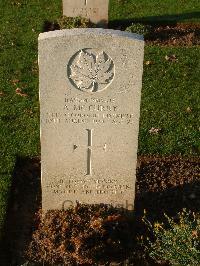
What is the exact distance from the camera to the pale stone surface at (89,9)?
445 inches

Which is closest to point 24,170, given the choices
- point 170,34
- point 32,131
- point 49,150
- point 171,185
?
point 32,131

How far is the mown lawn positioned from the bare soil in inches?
8.0

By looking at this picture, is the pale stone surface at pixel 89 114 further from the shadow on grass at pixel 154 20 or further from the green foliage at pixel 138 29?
the shadow on grass at pixel 154 20

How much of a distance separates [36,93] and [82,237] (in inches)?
155

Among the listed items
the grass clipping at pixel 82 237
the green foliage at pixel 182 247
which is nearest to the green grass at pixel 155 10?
the grass clipping at pixel 82 237

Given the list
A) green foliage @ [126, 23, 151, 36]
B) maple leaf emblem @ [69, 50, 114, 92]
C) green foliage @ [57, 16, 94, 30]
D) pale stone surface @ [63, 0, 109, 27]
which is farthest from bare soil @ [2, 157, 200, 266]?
pale stone surface @ [63, 0, 109, 27]

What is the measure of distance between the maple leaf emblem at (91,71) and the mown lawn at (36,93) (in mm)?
1890

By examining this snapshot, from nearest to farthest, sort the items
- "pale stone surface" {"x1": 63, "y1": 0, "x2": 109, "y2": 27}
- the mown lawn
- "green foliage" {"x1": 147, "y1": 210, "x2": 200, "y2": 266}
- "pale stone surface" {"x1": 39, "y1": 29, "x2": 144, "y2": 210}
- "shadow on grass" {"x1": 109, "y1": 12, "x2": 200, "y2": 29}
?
"green foliage" {"x1": 147, "y1": 210, "x2": 200, "y2": 266} < "pale stone surface" {"x1": 39, "y1": 29, "x2": 144, "y2": 210} < the mown lawn < "pale stone surface" {"x1": 63, "y1": 0, "x2": 109, "y2": 27} < "shadow on grass" {"x1": 109, "y1": 12, "x2": 200, "y2": 29}

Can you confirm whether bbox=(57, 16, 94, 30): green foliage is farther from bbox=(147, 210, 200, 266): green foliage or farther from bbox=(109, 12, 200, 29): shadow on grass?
bbox=(147, 210, 200, 266): green foliage

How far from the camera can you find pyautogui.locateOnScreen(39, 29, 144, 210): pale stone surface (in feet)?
16.5

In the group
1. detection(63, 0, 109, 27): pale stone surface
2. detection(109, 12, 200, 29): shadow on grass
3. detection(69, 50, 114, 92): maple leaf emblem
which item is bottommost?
detection(69, 50, 114, 92): maple leaf emblem

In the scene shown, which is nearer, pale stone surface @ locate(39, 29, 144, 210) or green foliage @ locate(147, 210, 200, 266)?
green foliage @ locate(147, 210, 200, 266)

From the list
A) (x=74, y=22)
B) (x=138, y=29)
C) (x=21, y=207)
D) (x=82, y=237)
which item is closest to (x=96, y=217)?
(x=82, y=237)

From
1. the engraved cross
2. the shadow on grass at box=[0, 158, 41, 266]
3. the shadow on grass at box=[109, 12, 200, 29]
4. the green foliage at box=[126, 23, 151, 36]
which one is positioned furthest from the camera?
the shadow on grass at box=[109, 12, 200, 29]
